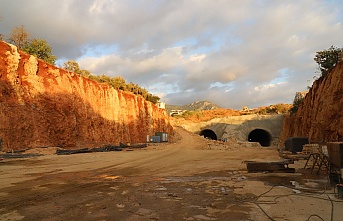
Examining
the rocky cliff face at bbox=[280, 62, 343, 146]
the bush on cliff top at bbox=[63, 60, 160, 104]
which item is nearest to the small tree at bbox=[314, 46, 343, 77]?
the rocky cliff face at bbox=[280, 62, 343, 146]

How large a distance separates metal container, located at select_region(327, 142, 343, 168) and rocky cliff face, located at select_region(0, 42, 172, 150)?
2138cm

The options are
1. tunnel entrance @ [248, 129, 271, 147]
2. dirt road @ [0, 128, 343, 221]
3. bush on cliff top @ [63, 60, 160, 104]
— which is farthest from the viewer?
tunnel entrance @ [248, 129, 271, 147]

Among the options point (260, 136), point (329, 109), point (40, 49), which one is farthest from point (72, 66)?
point (260, 136)

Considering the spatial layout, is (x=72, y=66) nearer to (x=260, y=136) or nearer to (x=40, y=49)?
(x=40, y=49)

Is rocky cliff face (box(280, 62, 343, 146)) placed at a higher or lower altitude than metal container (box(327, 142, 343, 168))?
higher

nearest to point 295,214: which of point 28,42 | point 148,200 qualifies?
point 148,200

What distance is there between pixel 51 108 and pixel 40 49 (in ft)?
31.5

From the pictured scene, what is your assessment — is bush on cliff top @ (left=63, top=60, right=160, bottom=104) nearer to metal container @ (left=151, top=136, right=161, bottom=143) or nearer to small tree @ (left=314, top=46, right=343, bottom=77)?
metal container @ (left=151, top=136, right=161, bottom=143)

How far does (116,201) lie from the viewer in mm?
6043

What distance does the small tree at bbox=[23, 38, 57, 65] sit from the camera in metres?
29.8

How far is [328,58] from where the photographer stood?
27.2m

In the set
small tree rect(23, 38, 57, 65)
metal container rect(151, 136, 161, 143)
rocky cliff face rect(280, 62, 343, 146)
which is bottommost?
metal container rect(151, 136, 161, 143)

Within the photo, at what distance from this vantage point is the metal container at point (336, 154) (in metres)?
7.52

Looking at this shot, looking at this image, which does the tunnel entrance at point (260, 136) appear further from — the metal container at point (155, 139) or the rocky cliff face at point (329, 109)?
the rocky cliff face at point (329, 109)
